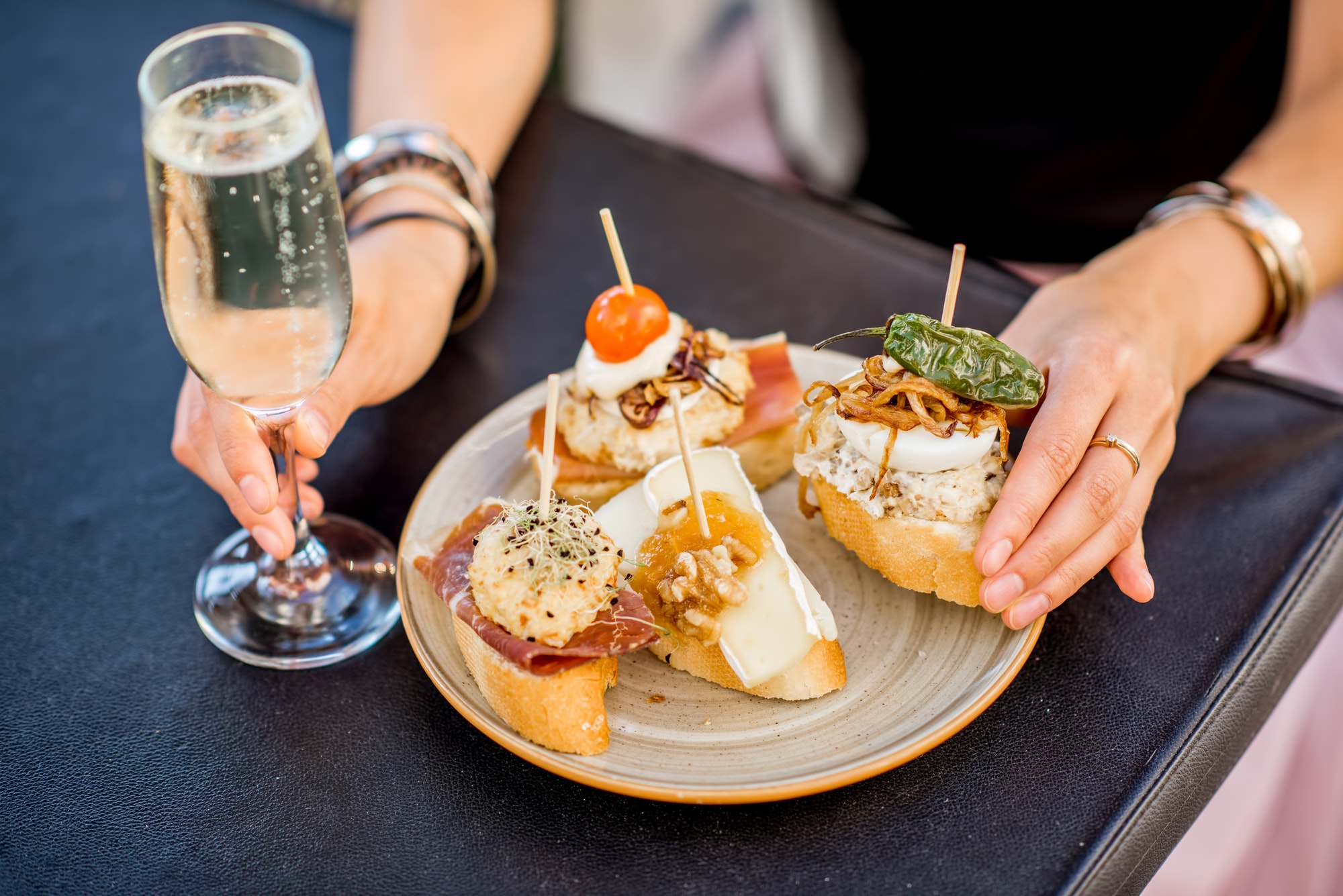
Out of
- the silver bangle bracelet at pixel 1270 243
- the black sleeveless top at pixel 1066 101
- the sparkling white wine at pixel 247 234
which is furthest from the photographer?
the black sleeveless top at pixel 1066 101

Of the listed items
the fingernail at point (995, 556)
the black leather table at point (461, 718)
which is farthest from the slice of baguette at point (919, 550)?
the black leather table at point (461, 718)

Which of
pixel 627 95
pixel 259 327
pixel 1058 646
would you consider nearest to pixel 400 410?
pixel 259 327

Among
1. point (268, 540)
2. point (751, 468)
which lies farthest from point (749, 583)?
point (268, 540)

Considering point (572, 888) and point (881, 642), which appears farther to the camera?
point (881, 642)

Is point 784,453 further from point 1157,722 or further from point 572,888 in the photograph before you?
point 572,888

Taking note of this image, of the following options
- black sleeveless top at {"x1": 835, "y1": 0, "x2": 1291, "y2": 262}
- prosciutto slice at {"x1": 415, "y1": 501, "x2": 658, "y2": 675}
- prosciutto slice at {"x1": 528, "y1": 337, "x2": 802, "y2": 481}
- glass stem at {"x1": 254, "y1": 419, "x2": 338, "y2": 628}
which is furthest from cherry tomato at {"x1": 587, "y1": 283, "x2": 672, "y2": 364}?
black sleeveless top at {"x1": 835, "y1": 0, "x2": 1291, "y2": 262}

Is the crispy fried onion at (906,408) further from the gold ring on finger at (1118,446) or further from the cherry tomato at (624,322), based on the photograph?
the cherry tomato at (624,322)

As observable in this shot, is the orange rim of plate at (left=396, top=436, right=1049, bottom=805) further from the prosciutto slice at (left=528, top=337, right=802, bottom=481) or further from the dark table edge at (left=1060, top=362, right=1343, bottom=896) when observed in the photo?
the prosciutto slice at (left=528, top=337, right=802, bottom=481)
